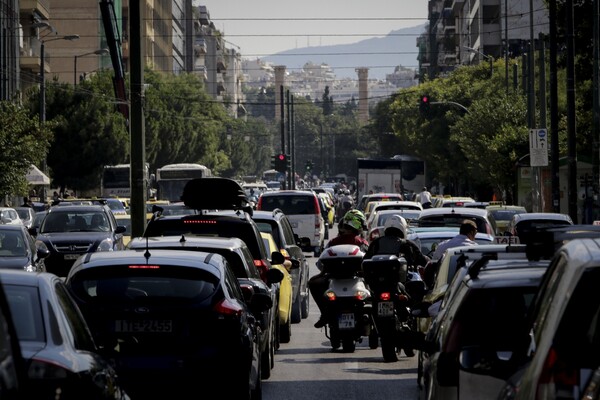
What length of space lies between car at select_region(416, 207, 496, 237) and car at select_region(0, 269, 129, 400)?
18309mm

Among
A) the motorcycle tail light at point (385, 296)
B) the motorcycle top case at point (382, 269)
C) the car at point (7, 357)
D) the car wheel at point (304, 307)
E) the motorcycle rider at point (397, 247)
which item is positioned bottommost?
the car wheel at point (304, 307)

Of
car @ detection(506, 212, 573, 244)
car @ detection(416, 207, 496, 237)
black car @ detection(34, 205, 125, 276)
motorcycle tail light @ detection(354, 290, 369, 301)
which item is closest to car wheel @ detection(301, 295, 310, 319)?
car @ detection(416, 207, 496, 237)

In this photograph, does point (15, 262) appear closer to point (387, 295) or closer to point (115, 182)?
point (387, 295)

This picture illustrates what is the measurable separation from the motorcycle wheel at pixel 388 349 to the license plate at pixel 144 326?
6.22 metres

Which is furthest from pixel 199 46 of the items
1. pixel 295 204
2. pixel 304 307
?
pixel 304 307

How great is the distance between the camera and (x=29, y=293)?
26.8 ft

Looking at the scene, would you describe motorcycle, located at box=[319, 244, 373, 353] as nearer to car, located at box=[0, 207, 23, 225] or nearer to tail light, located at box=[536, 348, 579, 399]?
tail light, located at box=[536, 348, 579, 399]

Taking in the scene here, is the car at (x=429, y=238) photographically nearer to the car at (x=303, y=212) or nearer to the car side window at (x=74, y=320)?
the car side window at (x=74, y=320)

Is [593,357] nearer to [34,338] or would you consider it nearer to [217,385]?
[34,338]

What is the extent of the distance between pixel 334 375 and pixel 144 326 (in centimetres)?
505

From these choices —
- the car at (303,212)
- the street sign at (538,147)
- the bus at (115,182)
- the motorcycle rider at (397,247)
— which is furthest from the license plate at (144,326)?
the bus at (115,182)

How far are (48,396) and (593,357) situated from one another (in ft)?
8.34

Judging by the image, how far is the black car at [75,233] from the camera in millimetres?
33094

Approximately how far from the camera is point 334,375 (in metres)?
16.4
